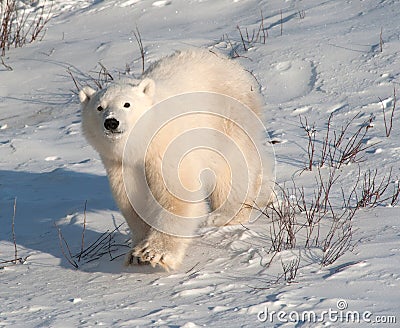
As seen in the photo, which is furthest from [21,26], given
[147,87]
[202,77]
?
[147,87]

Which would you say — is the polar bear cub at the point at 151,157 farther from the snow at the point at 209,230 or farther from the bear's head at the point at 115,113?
the snow at the point at 209,230

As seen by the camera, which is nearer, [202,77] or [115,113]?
[115,113]

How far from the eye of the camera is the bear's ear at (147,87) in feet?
15.3

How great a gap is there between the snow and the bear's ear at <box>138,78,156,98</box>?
954 millimetres

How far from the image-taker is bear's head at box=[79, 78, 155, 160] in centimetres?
450

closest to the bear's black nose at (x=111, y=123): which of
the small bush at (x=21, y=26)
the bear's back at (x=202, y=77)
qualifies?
the bear's back at (x=202, y=77)

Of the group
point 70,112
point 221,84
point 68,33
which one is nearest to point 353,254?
point 221,84

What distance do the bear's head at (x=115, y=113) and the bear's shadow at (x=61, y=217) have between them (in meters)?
0.61

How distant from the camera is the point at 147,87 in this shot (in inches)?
185

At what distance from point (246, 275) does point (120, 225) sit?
1.24m

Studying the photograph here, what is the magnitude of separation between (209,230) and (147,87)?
40.8 inches

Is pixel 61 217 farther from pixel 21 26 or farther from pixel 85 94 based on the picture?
pixel 21 26

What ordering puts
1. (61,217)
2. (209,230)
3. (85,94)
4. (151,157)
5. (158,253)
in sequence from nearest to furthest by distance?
(158,253)
(151,157)
(85,94)
(209,230)
(61,217)

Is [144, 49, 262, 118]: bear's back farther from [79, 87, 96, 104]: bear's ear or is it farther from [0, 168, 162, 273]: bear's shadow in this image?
[0, 168, 162, 273]: bear's shadow
